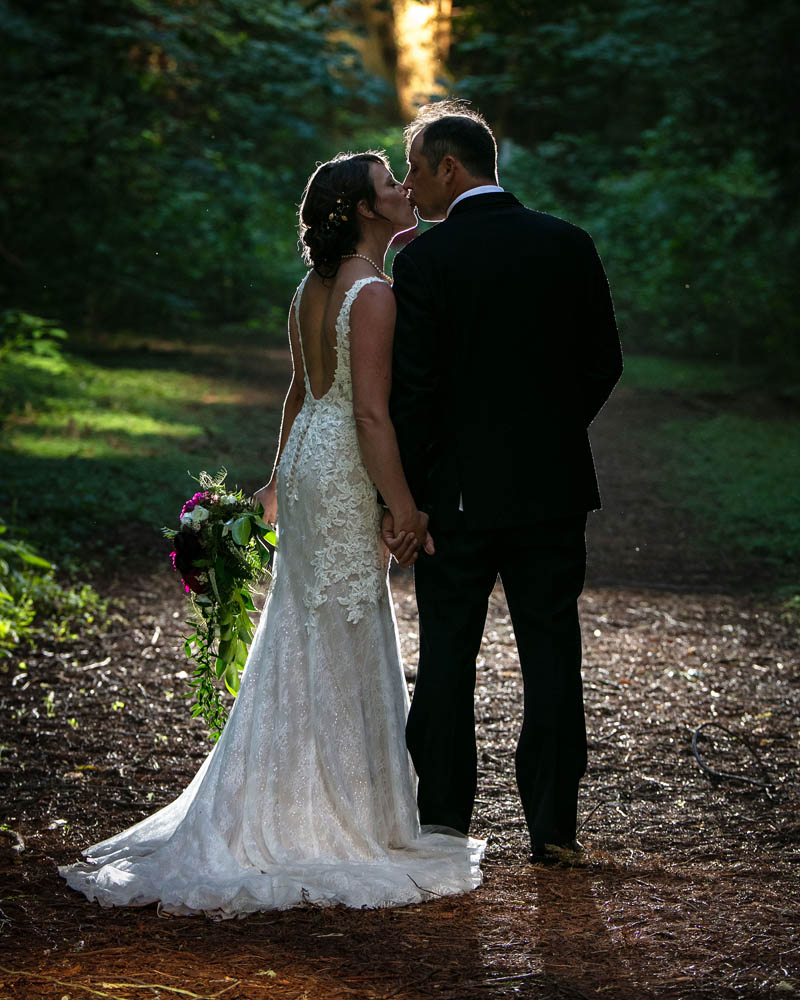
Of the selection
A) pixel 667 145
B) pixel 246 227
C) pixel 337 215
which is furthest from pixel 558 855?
pixel 667 145

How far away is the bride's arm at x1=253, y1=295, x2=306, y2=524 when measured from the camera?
3604mm

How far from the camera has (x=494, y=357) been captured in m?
3.29

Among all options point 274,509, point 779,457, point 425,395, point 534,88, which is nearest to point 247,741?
point 274,509

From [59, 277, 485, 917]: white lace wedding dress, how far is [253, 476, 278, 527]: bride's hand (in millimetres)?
151

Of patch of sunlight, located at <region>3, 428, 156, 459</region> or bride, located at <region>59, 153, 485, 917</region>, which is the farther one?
patch of sunlight, located at <region>3, 428, 156, 459</region>

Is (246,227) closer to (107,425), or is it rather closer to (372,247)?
(107,425)

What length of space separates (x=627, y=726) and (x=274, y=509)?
203 cm

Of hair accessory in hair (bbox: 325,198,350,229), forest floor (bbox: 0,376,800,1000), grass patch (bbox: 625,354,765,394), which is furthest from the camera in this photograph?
grass patch (bbox: 625,354,765,394)

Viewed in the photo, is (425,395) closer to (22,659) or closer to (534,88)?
(22,659)

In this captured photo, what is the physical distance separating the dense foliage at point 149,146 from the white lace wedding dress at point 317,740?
454 inches

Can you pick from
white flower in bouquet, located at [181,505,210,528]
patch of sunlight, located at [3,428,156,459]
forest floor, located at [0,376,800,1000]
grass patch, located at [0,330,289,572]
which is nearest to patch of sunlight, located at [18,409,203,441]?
grass patch, located at [0,330,289,572]

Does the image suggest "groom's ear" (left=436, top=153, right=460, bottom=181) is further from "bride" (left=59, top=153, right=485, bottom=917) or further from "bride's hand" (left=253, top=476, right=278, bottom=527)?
"bride's hand" (left=253, top=476, right=278, bottom=527)

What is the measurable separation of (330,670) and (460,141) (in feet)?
4.95

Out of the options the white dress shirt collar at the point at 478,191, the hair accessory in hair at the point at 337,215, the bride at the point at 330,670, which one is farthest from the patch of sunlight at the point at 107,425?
the white dress shirt collar at the point at 478,191
